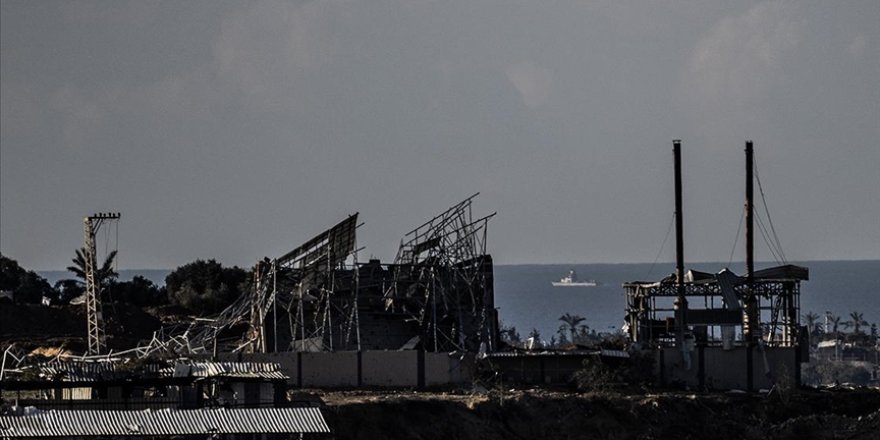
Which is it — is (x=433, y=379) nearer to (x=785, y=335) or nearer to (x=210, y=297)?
A: (x=785, y=335)

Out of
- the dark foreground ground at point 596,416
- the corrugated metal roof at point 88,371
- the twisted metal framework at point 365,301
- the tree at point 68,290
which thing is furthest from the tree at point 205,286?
the corrugated metal roof at point 88,371

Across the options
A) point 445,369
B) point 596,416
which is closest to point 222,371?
point 445,369

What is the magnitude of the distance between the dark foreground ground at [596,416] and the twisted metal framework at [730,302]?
649 cm

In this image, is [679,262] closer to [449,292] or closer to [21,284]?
[449,292]

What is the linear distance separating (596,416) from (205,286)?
1827 inches

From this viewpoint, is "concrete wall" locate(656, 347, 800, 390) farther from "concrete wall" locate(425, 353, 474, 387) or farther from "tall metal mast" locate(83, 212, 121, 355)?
"tall metal mast" locate(83, 212, 121, 355)

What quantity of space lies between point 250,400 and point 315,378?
500 inches

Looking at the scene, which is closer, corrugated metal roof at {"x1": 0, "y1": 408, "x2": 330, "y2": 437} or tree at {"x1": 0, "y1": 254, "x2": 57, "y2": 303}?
corrugated metal roof at {"x1": 0, "y1": 408, "x2": 330, "y2": 437}

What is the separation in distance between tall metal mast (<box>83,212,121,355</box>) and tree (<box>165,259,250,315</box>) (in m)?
18.3

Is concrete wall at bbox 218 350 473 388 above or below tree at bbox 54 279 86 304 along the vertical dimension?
below

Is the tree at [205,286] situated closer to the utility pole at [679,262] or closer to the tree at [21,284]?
the tree at [21,284]

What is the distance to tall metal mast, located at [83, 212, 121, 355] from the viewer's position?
86.9 metres

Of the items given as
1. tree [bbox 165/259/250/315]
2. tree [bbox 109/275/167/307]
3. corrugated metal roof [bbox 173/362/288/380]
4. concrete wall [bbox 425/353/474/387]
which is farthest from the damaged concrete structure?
tree [bbox 109/275/167/307]

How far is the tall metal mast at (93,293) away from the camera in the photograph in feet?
285
